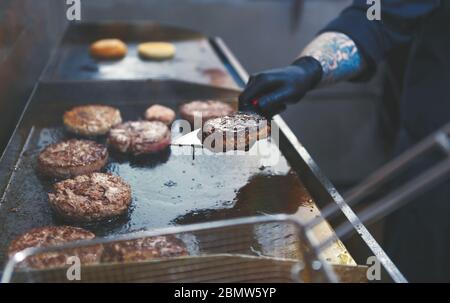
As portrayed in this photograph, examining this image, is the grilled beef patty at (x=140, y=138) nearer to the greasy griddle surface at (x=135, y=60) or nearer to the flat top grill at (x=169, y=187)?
the flat top grill at (x=169, y=187)

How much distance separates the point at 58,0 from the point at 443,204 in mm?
4651

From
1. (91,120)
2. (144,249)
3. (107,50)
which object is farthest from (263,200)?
(107,50)

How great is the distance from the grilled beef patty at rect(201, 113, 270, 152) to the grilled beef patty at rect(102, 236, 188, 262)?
54 cm

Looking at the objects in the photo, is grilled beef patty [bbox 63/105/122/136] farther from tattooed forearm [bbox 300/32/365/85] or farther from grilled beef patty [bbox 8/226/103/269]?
tattooed forearm [bbox 300/32/365/85]

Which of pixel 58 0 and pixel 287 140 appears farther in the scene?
pixel 58 0

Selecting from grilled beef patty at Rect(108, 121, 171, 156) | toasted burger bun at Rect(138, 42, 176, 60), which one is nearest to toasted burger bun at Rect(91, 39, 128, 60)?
toasted burger bun at Rect(138, 42, 176, 60)

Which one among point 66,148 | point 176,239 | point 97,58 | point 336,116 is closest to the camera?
point 176,239

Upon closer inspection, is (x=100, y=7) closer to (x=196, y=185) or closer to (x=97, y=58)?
(x=97, y=58)

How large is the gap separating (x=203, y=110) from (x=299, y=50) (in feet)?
10.0

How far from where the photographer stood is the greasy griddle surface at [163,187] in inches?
90.9

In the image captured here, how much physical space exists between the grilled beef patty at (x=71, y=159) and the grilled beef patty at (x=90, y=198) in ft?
0.53

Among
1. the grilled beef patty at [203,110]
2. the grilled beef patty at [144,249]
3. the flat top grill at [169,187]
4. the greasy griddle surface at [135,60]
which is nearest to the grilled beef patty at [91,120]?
the flat top grill at [169,187]

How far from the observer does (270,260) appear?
5.08 ft
